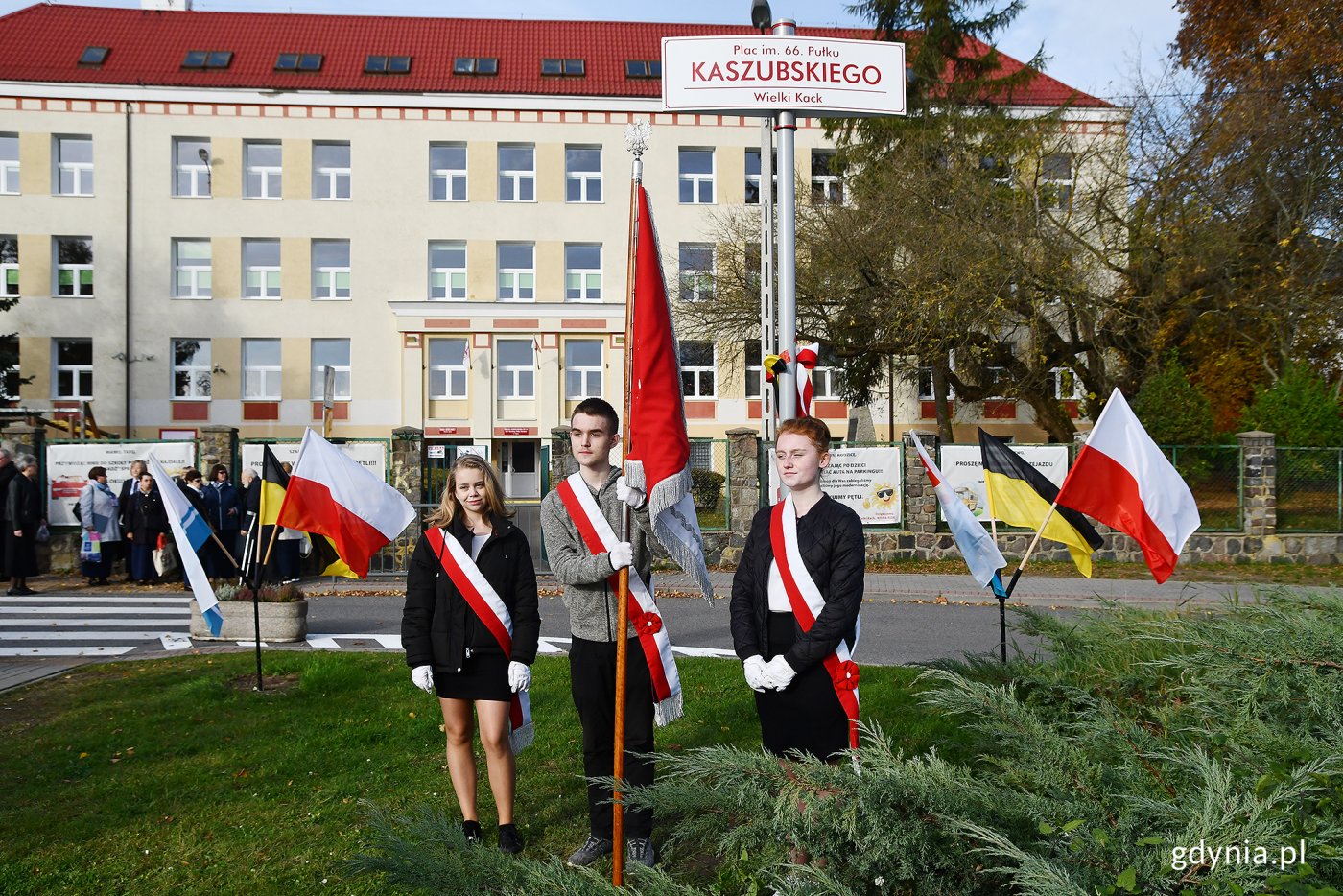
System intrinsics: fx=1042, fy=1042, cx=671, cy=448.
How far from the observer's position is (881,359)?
2914cm

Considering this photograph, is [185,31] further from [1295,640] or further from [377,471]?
[1295,640]

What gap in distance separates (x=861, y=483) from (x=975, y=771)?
15109 mm

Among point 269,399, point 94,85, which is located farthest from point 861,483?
point 94,85

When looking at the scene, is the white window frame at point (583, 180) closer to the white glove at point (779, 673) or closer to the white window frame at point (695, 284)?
the white window frame at point (695, 284)

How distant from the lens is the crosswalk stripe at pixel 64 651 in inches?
388

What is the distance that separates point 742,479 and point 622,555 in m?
13.9

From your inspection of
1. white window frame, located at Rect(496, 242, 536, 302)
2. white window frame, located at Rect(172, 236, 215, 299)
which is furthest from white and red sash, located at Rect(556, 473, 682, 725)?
white window frame, located at Rect(172, 236, 215, 299)

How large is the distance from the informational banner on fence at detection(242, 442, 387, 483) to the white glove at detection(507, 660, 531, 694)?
13.7 metres

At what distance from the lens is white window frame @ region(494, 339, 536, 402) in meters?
34.9

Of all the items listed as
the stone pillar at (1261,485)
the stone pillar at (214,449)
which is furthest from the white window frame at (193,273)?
the stone pillar at (1261,485)

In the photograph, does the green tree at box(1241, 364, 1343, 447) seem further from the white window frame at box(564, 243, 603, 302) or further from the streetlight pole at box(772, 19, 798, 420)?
the white window frame at box(564, 243, 603, 302)

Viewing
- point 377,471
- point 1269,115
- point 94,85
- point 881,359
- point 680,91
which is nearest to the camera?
point 680,91

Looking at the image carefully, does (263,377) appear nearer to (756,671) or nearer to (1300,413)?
(1300,413)

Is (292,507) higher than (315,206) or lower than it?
lower
